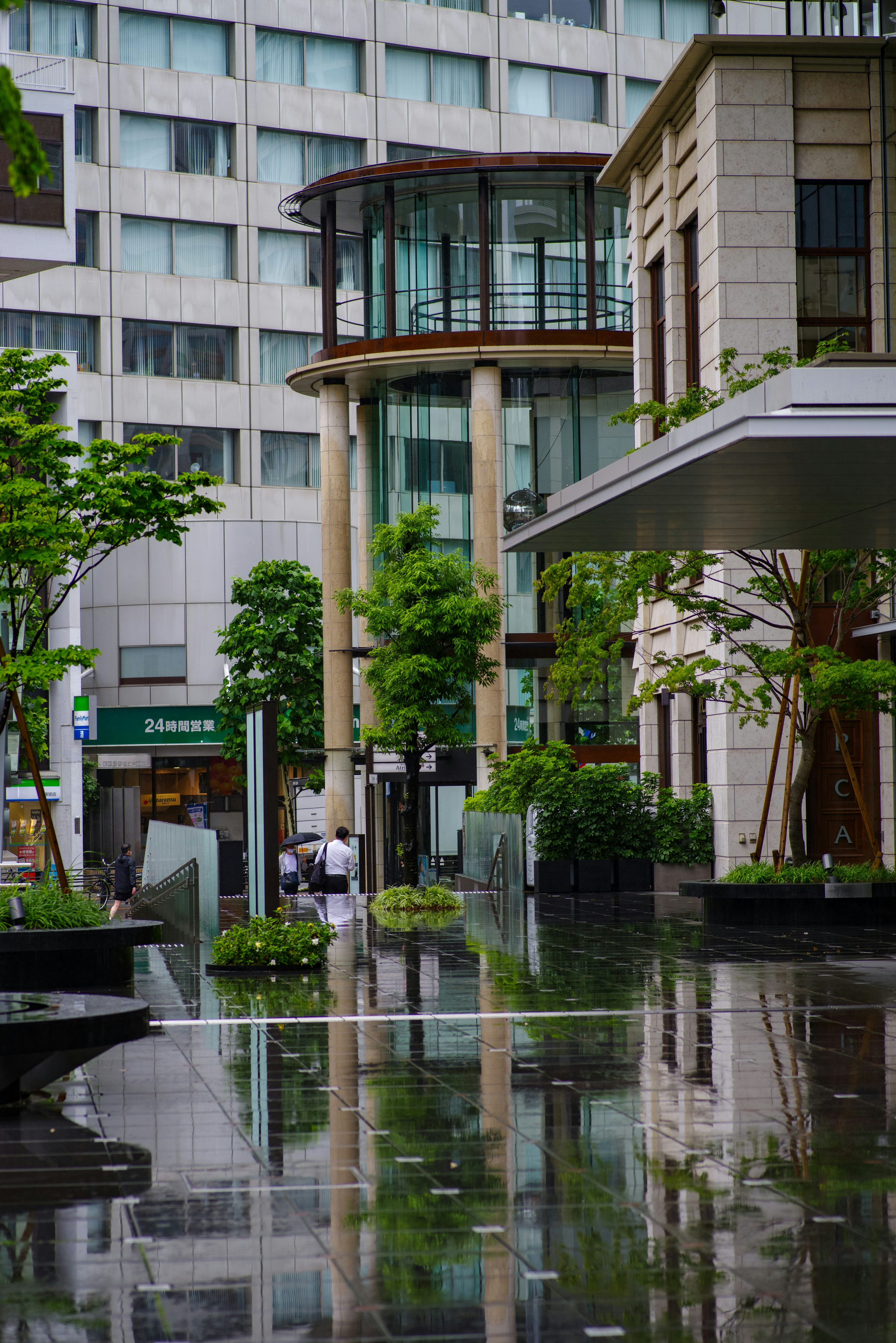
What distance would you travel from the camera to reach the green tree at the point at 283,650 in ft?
169

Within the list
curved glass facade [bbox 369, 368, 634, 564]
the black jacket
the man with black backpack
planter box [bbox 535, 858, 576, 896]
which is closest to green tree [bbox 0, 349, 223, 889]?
planter box [bbox 535, 858, 576, 896]

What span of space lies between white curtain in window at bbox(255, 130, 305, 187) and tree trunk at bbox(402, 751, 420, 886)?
115 ft

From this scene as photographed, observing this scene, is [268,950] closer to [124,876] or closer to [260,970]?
[260,970]

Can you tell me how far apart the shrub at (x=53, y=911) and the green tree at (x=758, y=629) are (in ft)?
30.1

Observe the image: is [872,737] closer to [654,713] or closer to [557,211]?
[654,713]

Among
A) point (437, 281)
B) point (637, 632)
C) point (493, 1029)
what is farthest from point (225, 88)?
point (493, 1029)

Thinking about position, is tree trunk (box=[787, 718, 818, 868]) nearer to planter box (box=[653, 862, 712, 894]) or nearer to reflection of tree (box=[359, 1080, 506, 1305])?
planter box (box=[653, 862, 712, 894])

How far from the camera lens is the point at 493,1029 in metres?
13.6

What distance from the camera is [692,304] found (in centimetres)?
3139

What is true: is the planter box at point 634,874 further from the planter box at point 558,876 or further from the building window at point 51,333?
the building window at point 51,333

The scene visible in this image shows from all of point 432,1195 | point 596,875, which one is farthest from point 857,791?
point 432,1195

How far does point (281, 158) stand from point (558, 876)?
3805 cm

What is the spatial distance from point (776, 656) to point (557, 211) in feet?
82.1

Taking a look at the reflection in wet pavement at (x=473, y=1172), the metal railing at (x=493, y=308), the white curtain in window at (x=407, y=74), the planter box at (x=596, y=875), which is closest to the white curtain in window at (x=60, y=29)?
the white curtain in window at (x=407, y=74)
